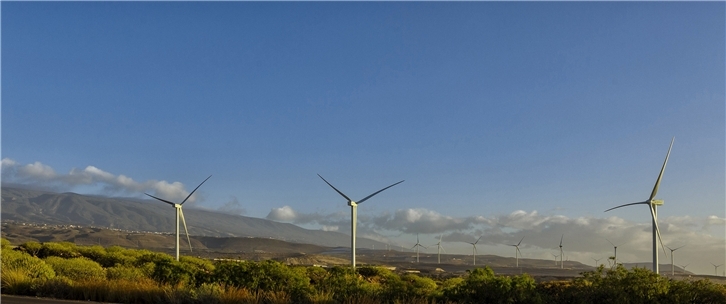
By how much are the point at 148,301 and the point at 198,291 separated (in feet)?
7.63

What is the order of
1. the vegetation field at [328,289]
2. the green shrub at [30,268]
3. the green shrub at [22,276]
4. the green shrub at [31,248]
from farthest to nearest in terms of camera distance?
the green shrub at [31,248] < the green shrub at [30,268] < the green shrub at [22,276] < the vegetation field at [328,289]

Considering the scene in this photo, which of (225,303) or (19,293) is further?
(19,293)

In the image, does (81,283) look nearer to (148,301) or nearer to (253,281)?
(148,301)

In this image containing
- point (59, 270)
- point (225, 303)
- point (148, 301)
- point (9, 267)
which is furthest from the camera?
point (59, 270)

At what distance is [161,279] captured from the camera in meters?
35.3

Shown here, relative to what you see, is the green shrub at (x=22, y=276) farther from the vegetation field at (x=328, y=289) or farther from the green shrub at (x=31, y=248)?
the green shrub at (x=31, y=248)

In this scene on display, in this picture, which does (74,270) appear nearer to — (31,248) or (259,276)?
(259,276)

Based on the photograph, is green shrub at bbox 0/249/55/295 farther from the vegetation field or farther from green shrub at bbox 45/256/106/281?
green shrub at bbox 45/256/106/281

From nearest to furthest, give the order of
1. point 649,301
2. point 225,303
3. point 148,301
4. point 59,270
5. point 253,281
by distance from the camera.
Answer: point 225,303 < point 148,301 < point 649,301 < point 253,281 < point 59,270

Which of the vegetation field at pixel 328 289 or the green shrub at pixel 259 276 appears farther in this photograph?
the green shrub at pixel 259 276

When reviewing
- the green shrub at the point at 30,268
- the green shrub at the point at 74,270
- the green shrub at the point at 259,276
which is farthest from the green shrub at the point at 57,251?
the green shrub at the point at 259,276

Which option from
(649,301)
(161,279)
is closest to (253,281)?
(161,279)

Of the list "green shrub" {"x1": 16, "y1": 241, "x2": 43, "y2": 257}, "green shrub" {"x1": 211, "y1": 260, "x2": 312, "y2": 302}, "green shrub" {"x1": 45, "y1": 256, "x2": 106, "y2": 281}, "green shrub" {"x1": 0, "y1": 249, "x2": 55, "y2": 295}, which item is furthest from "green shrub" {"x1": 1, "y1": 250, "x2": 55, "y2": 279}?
"green shrub" {"x1": 16, "y1": 241, "x2": 43, "y2": 257}

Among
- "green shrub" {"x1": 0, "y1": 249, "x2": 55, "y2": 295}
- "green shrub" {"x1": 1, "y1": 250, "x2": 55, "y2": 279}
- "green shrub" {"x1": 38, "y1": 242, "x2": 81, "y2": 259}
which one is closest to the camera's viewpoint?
"green shrub" {"x1": 0, "y1": 249, "x2": 55, "y2": 295}
